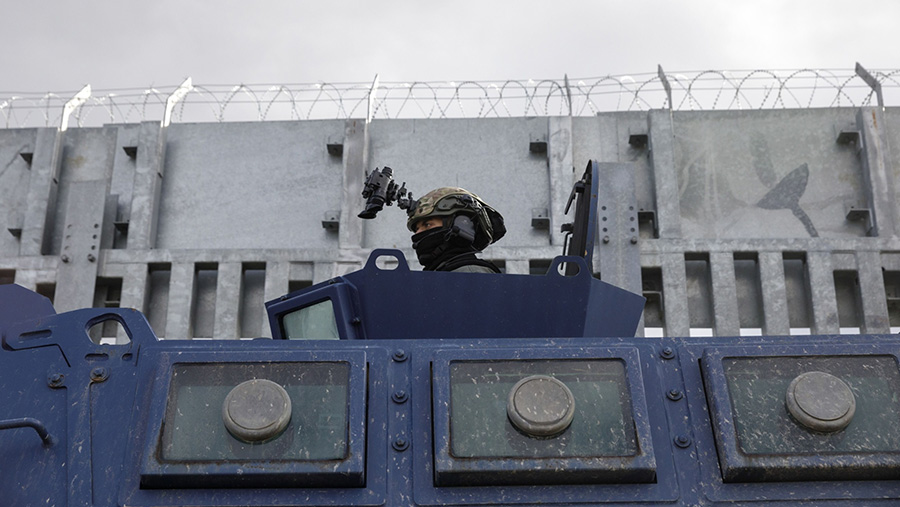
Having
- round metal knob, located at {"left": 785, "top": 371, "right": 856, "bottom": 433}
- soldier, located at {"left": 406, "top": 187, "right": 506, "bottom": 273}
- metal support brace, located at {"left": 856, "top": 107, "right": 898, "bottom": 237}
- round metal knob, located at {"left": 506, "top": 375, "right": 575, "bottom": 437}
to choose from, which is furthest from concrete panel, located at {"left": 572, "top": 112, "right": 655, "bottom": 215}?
round metal knob, located at {"left": 506, "top": 375, "right": 575, "bottom": 437}

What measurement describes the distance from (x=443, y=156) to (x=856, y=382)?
12.5 meters

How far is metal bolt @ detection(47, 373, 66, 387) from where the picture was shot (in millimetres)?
4180

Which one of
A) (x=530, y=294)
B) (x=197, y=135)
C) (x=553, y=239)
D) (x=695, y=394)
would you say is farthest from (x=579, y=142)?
(x=695, y=394)

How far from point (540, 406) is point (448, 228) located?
212 centimetres

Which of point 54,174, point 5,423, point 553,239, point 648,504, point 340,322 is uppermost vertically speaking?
point 54,174

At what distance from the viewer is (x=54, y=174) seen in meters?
16.8

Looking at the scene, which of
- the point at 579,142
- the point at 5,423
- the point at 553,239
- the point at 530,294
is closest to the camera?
the point at 5,423

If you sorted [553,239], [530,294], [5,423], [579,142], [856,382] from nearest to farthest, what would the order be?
[5,423] → [856,382] → [530,294] → [553,239] → [579,142]

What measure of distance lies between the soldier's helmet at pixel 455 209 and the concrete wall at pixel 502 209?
29.4 feet

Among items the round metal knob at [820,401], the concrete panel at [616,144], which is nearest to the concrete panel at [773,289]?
the concrete panel at [616,144]

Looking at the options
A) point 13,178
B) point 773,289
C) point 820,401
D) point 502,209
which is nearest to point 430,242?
point 820,401

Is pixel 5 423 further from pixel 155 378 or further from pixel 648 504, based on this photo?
pixel 648 504

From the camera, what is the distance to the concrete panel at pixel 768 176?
52.6ft

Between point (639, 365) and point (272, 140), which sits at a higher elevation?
point (272, 140)
